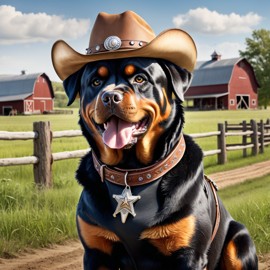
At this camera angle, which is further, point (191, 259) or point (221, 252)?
point (221, 252)

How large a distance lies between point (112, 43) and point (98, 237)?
106 centimetres

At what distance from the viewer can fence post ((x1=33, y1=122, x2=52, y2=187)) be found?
798 cm

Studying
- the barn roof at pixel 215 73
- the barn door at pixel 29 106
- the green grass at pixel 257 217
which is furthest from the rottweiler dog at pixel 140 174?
the barn roof at pixel 215 73

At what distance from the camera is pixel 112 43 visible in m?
2.72

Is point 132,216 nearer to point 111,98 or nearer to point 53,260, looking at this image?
point 111,98

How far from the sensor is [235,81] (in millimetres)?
46250

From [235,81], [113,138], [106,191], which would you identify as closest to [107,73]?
[113,138]

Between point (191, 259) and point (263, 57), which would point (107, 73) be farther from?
point (263, 57)

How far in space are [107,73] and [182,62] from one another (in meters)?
0.42

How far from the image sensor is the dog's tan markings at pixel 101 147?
2.73 metres

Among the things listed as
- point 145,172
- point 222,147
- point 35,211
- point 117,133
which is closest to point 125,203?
point 145,172

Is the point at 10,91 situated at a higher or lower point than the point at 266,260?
higher

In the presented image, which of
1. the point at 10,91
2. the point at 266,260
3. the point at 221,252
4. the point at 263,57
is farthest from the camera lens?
the point at 263,57

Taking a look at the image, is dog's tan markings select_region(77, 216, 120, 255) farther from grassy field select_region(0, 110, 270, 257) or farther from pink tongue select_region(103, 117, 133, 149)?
grassy field select_region(0, 110, 270, 257)
